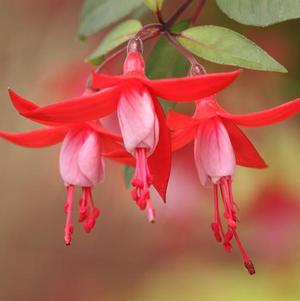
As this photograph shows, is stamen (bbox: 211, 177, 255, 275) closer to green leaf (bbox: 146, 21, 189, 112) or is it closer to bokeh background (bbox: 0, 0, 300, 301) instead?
green leaf (bbox: 146, 21, 189, 112)

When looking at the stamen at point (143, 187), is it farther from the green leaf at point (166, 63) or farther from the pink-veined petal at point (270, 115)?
the green leaf at point (166, 63)

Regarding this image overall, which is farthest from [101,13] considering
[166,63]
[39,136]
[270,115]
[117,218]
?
[117,218]

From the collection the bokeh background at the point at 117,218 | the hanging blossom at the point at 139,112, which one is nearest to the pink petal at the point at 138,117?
the hanging blossom at the point at 139,112

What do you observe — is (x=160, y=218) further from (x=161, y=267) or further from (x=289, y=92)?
(x=289, y=92)

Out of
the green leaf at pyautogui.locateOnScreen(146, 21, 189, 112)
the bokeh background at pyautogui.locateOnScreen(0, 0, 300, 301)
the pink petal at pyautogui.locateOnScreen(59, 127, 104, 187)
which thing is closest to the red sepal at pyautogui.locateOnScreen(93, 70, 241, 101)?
the pink petal at pyautogui.locateOnScreen(59, 127, 104, 187)

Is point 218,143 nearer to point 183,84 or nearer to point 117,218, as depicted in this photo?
point 183,84

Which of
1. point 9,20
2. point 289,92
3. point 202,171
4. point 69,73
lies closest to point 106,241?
point 69,73
